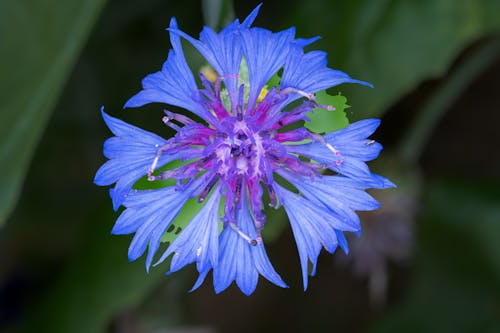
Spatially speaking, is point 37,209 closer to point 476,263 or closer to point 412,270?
point 412,270

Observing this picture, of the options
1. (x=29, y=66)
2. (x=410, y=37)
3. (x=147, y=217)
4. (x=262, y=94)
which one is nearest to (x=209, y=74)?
(x=262, y=94)

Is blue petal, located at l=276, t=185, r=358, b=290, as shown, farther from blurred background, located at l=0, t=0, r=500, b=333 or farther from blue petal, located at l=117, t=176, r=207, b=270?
blurred background, located at l=0, t=0, r=500, b=333

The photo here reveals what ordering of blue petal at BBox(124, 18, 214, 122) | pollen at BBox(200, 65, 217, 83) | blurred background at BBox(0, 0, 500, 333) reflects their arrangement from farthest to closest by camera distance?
blurred background at BBox(0, 0, 500, 333), pollen at BBox(200, 65, 217, 83), blue petal at BBox(124, 18, 214, 122)

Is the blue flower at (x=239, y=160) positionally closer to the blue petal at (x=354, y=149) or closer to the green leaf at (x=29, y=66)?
the blue petal at (x=354, y=149)

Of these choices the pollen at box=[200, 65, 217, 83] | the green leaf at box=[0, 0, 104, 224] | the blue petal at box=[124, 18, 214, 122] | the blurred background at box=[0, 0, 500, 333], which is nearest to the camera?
the blue petal at box=[124, 18, 214, 122]

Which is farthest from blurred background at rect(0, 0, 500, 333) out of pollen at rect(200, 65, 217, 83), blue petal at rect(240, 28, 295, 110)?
blue petal at rect(240, 28, 295, 110)

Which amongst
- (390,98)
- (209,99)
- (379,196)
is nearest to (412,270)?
(379,196)
